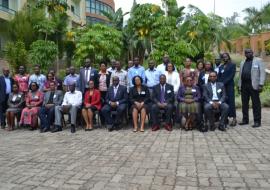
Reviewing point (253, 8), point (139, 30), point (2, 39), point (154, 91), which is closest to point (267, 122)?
point (154, 91)

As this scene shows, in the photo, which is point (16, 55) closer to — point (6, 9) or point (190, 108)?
point (6, 9)

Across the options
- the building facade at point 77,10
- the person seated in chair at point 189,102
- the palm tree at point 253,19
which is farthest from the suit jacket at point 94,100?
the palm tree at point 253,19

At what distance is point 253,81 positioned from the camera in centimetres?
1040

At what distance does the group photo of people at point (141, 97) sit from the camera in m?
10.3

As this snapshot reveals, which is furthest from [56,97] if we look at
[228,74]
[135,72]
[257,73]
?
[257,73]

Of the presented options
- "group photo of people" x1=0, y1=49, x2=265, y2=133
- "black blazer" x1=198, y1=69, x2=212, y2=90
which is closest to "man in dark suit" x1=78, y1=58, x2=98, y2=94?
"group photo of people" x1=0, y1=49, x2=265, y2=133

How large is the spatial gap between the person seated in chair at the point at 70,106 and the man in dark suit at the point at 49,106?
22 cm

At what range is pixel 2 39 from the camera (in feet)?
101

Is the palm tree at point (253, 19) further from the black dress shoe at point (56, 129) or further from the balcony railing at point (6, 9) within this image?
the black dress shoe at point (56, 129)

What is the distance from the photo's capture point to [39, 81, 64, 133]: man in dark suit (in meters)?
11.0

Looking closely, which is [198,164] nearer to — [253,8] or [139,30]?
[139,30]

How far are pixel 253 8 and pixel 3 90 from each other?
4079 cm

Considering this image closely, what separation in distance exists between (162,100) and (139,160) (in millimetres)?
3921

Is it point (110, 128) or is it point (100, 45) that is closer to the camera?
point (110, 128)
